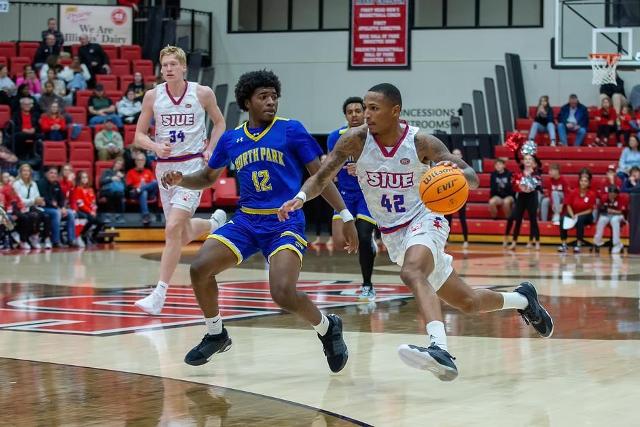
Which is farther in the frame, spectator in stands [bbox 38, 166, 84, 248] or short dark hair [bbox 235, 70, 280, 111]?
spectator in stands [bbox 38, 166, 84, 248]

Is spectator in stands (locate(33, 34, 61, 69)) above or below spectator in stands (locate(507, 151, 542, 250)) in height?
above

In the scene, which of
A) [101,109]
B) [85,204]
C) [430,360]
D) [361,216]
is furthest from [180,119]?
[101,109]

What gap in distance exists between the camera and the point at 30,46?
88.9 feet

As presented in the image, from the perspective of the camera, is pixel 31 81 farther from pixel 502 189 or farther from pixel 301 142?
pixel 301 142

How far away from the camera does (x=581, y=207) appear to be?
869 inches

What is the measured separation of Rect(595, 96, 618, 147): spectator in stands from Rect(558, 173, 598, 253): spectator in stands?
360 cm

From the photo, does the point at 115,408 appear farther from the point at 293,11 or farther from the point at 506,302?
the point at 293,11

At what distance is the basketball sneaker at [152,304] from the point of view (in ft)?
32.1

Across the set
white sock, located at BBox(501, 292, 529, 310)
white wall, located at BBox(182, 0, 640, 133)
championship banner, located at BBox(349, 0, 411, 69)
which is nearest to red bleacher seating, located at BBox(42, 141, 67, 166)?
white wall, located at BBox(182, 0, 640, 133)

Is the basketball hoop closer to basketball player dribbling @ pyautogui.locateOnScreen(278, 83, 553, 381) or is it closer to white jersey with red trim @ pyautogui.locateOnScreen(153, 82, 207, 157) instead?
white jersey with red trim @ pyautogui.locateOnScreen(153, 82, 207, 157)

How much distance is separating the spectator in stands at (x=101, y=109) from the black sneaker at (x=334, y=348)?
18.1m

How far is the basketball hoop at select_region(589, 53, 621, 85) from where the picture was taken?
2222 centimetres

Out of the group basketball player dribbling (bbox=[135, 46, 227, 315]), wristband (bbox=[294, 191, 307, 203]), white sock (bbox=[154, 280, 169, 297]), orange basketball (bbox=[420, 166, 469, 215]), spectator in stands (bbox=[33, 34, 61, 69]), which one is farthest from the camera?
spectator in stands (bbox=[33, 34, 61, 69])

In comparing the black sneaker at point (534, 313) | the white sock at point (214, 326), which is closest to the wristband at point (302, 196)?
the white sock at point (214, 326)
